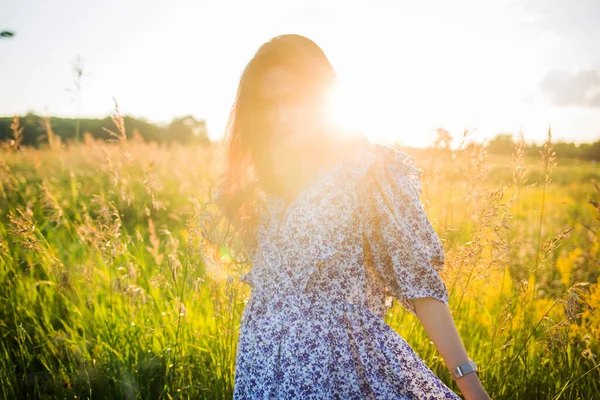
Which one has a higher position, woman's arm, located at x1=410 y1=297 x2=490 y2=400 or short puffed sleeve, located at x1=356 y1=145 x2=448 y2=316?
short puffed sleeve, located at x1=356 y1=145 x2=448 y2=316

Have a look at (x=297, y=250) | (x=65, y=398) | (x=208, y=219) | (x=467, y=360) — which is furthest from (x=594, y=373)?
(x=65, y=398)

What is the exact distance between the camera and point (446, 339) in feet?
3.86

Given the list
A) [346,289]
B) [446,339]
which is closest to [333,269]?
[346,289]

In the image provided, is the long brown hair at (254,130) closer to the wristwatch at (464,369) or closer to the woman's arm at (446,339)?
the woman's arm at (446,339)

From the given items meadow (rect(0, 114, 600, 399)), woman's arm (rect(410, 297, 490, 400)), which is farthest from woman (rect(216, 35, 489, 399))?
meadow (rect(0, 114, 600, 399))

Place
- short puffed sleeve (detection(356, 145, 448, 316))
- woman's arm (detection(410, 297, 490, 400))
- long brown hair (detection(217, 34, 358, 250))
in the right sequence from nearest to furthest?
1. woman's arm (detection(410, 297, 490, 400))
2. short puffed sleeve (detection(356, 145, 448, 316))
3. long brown hair (detection(217, 34, 358, 250))

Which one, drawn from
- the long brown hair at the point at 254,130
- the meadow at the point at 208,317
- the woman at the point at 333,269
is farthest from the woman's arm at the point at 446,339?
the long brown hair at the point at 254,130

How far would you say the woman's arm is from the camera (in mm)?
1120

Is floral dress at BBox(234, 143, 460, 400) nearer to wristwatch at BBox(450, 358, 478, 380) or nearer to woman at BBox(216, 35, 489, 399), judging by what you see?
woman at BBox(216, 35, 489, 399)

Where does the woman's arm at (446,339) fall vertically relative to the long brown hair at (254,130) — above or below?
below

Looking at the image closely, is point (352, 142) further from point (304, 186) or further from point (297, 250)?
point (297, 250)

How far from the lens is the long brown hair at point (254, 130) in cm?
169

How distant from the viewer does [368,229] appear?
1.38 m

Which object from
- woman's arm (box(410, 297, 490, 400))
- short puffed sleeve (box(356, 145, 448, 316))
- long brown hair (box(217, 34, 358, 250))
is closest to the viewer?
woman's arm (box(410, 297, 490, 400))
